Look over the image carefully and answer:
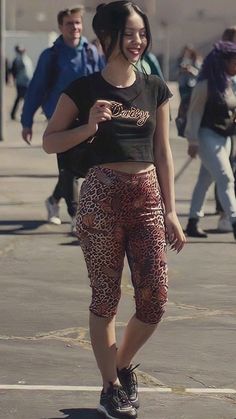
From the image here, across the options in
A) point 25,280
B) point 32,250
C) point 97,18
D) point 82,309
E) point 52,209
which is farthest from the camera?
point 52,209

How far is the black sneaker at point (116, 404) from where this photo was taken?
5.77 m

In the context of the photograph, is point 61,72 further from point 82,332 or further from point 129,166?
point 129,166

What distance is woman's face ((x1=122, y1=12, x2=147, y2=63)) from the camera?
5590mm

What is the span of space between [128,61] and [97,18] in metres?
0.23

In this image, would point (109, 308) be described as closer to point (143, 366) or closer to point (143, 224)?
point (143, 224)

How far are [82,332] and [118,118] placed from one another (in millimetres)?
2227

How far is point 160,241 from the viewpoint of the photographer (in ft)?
18.8

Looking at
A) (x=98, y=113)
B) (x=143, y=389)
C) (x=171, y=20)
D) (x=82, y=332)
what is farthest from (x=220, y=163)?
(x=171, y=20)

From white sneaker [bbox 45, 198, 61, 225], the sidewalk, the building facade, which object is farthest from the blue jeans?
the building facade

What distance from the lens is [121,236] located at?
572cm

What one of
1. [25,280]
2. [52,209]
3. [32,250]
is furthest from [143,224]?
[52,209]

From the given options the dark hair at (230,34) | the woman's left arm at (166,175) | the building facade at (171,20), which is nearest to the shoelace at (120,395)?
the woman's left arm at (166,175)

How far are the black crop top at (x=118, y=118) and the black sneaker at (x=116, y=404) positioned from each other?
1.02 meters

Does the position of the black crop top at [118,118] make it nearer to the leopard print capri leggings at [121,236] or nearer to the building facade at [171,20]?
the leopard print capri leggings at [121,236]
